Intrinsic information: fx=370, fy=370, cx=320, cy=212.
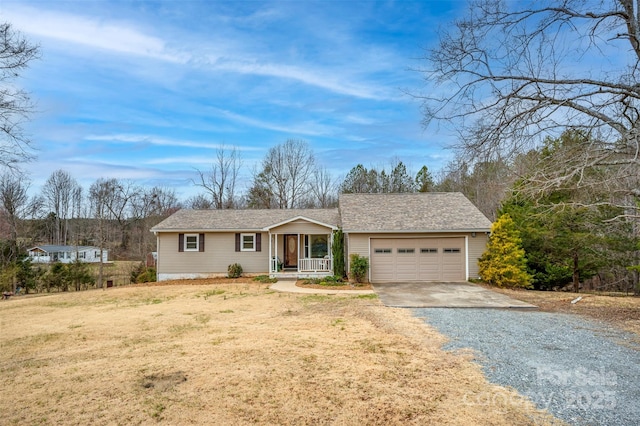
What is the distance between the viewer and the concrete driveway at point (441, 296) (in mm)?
10578

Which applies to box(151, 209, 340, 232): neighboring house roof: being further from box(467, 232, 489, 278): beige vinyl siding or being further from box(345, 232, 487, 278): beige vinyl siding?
box(467, 232, 489, 278): beige vinyl siding

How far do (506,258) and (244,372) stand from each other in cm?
1245

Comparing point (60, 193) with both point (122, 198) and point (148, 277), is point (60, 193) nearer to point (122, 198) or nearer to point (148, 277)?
point (122, 198)

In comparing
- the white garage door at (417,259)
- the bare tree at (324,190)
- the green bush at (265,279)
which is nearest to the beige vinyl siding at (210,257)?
the green bush at (265,279)

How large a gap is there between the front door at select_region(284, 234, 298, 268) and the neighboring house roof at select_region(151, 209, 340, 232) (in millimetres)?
1040

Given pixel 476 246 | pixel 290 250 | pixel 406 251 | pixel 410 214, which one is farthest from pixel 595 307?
pixel 290 250

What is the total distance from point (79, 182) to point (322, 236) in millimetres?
35099

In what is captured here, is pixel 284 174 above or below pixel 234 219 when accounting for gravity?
above

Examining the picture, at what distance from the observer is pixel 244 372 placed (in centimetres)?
520

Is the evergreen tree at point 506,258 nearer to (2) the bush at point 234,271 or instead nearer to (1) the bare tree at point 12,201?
(2) the bush at point 234,271

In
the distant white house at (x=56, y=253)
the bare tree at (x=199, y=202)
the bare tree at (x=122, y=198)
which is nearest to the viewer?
the bare tree at (x=122, y=198)

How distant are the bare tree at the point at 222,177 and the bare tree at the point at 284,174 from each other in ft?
6.78

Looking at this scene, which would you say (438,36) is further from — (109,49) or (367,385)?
(109,49)

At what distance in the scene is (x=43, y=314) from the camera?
10656mm
